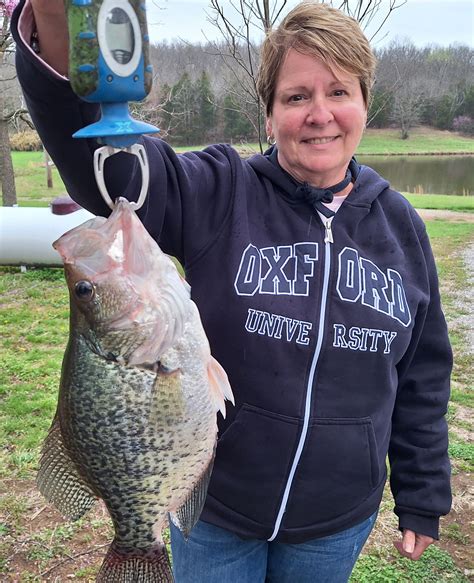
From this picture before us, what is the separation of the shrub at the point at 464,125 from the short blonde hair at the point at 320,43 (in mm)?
67628

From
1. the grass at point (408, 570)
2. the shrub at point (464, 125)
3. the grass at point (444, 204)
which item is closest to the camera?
the grass at point (408, 570)

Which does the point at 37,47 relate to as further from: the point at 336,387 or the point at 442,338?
the point at 442,338

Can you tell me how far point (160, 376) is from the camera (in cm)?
155

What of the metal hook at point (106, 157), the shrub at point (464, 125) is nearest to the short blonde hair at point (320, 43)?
the metal hook at point (106, 157)

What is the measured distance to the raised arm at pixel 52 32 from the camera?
1.30 metres

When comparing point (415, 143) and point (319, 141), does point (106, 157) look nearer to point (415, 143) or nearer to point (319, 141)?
point (319, 141)

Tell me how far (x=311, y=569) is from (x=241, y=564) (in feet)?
0.88

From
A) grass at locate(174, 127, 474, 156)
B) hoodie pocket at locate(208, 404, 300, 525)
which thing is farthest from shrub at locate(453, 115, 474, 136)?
hoodie pocket at locate(208, 404, 300, 525)

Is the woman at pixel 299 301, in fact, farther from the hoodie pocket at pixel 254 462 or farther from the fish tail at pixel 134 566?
the fish tail at pixel 134 566

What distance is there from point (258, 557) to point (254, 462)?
1.45ft

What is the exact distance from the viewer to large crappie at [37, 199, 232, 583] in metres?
1.50

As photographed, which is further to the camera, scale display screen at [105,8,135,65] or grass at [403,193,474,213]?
grass at [403,193,474,213]

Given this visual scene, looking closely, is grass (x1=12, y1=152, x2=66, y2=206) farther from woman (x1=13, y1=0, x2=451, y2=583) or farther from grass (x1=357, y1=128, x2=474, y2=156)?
grass (x1=357, y1=128, x2=474, y2=156)

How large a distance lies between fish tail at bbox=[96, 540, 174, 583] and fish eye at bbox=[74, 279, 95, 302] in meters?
0.77
